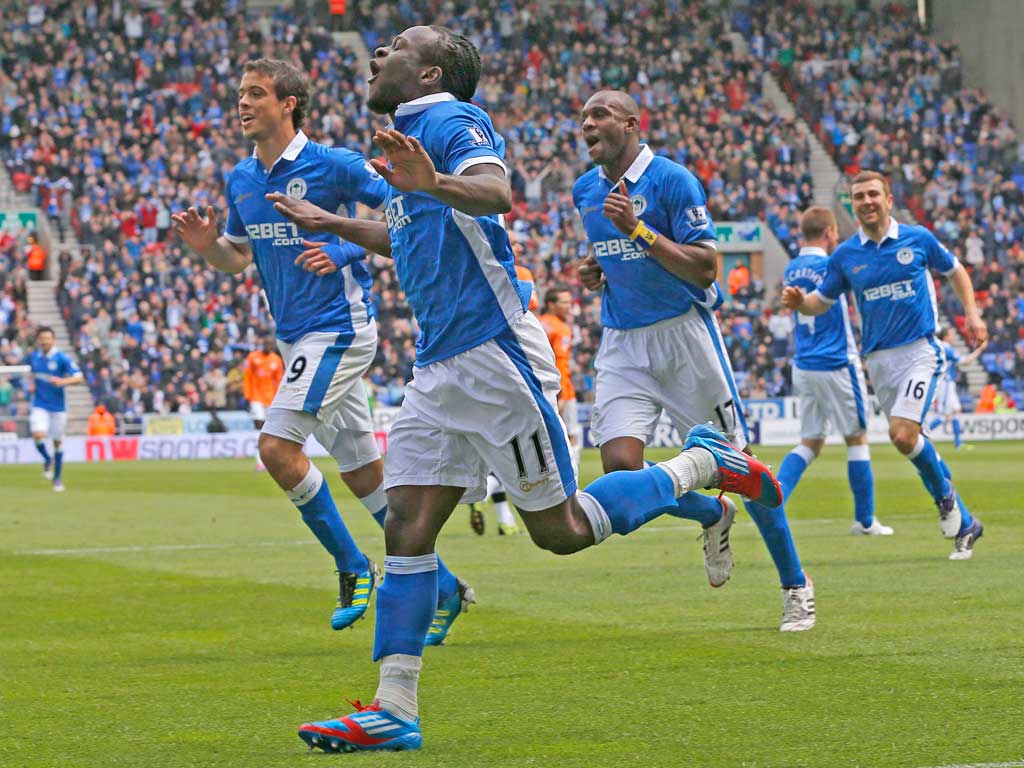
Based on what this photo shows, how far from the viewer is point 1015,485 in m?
20.0

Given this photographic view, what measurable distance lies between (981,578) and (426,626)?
566cm

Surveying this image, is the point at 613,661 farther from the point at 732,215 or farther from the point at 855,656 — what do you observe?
the point at 732,215

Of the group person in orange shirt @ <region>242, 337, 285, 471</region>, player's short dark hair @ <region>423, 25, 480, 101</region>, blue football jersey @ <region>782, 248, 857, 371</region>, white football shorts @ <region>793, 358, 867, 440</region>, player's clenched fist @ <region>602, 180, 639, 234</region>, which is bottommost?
person in orange shirt @ <region>242, 337, 285, 471</region>

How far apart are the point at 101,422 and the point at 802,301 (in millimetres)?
26982

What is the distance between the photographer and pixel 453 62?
214 inches

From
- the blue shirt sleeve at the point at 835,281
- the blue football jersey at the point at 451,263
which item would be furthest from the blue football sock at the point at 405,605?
the blue shirt sleeve at the point at 835,281

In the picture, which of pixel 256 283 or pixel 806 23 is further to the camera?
pixel 806 23

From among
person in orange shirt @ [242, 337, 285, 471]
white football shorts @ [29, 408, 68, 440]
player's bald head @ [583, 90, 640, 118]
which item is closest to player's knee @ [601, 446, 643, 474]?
player's bald head @ [583, 90, 640, 118]

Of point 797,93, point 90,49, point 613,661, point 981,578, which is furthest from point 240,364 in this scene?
point 613,661

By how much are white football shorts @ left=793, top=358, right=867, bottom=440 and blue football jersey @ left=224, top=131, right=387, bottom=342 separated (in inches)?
248

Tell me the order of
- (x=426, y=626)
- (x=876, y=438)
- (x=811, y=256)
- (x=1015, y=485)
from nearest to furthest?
1. (x=426, y=626)
2. (x=811, y=256)
3. (x=1015, y=485)
4. (x=876, y=438)

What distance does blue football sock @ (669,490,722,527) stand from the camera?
7553 mm

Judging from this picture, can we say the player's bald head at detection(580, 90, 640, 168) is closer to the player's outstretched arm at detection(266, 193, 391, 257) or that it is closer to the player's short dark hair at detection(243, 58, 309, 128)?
the player's short dark hair at detection(243, 58, 309, 128)

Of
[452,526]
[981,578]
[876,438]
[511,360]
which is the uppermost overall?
[511,360]
